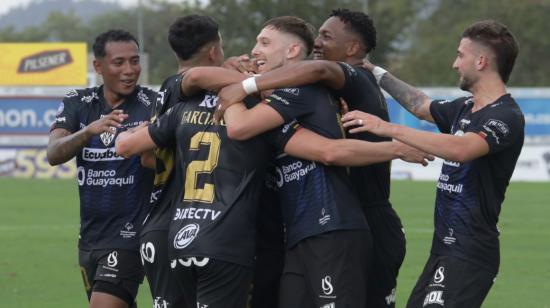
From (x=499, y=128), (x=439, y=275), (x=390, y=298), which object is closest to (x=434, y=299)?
(x=439, y=275)

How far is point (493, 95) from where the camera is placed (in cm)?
751

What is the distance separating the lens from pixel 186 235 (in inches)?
277

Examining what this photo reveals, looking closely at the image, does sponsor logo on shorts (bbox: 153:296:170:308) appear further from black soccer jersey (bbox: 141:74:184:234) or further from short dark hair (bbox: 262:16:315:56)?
short dark hair (bbox: 262:16:315:56)

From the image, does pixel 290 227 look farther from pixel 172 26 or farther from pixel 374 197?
pixel 172 26

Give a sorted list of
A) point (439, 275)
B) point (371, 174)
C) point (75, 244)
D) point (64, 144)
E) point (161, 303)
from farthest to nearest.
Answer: point (75, 244) → point (64, 144) → point (371, 174) → point (161, 303) → point (439, 275)

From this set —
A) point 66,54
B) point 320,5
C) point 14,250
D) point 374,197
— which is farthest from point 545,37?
point 374,197

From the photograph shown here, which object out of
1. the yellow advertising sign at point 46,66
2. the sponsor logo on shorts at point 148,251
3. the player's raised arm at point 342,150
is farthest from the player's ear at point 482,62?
the yellow advertising sign at point 46,66

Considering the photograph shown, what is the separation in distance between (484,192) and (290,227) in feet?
4.20

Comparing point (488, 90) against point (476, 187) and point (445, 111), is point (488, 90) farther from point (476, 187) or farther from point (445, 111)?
point (476, 187)

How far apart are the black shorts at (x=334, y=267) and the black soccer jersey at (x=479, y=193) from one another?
2.33ft

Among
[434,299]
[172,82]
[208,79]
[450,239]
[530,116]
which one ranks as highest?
[208,79]

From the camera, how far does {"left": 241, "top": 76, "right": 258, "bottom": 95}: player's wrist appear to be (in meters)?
7.08

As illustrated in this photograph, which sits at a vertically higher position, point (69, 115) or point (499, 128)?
point (499, 128)

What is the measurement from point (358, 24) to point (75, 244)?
9.95 metres
